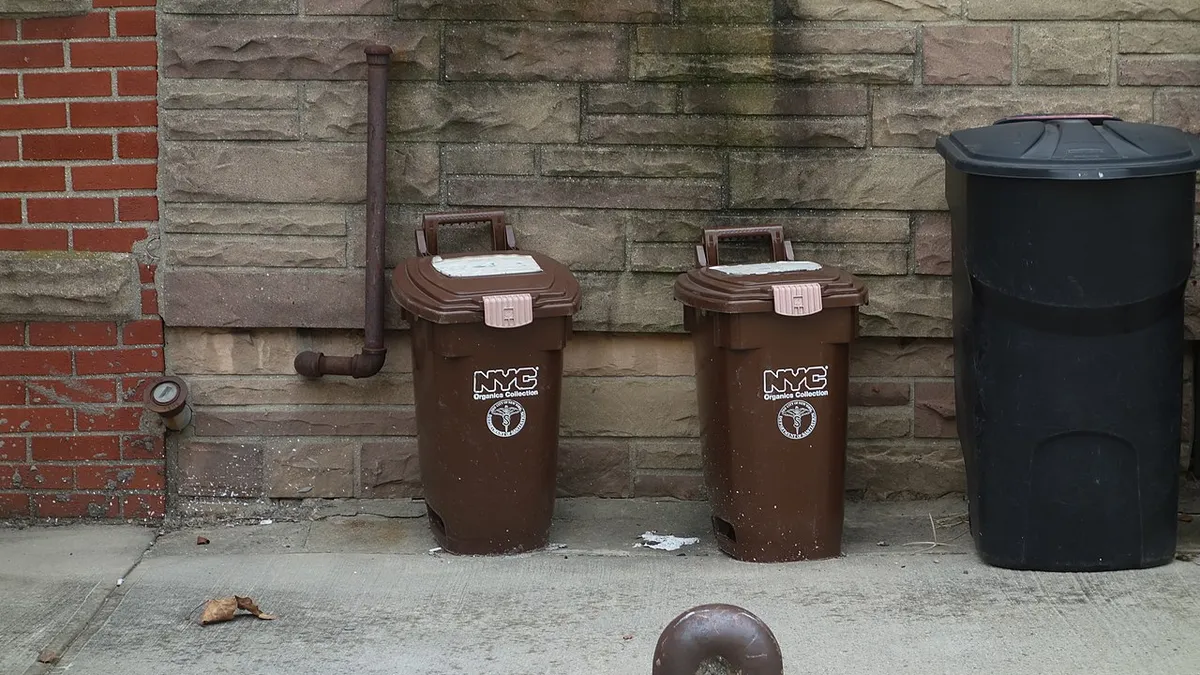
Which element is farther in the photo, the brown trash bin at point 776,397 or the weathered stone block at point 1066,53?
the weathered stone block at point 1066,53

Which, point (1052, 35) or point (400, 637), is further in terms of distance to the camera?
point (1052, 35)

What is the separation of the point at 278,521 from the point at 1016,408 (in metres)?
2.70

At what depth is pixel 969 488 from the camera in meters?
5.00

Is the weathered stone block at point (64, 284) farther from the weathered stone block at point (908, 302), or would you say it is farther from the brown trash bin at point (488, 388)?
the weathered stone block at point (908, 302)

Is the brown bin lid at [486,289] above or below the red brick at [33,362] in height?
above

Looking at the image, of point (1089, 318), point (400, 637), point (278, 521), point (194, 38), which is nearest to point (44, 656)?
point (400, 637)

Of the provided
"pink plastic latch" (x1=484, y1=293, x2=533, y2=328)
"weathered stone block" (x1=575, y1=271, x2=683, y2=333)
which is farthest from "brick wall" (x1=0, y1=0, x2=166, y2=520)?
"weathered stone block" (x1=575, y1=271, x2=683, y2=333)

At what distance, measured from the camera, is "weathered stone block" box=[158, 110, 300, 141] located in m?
5.32

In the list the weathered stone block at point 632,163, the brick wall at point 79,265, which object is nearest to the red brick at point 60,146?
the brick wall at point 79,265

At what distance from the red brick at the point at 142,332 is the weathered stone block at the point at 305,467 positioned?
0.60 metres

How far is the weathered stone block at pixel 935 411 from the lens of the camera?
553cm

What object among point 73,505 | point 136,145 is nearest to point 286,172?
point 136,145

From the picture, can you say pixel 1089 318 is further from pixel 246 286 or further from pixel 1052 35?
pixel 246 286

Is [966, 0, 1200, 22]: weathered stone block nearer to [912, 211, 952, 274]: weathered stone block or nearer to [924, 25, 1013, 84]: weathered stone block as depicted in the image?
[924, 25, 1013, 84]: weathered stone block
